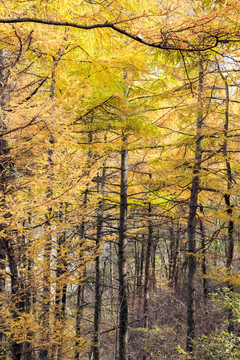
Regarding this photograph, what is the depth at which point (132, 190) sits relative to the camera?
12.2 meters

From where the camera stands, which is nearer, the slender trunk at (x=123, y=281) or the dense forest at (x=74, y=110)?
the dense forest at (x=74, y=110)

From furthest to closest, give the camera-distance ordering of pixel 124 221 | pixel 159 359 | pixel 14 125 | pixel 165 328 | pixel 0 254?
pixel 165 328 < pixel 159 359 < pixel 124 221 < pixel 0 254 < pixel 14 125

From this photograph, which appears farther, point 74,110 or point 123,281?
point 123,281

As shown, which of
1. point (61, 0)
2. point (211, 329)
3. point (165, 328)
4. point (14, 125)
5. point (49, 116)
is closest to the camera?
point (61, 0)

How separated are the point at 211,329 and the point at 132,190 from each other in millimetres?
7076

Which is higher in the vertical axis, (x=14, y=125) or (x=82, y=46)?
(x=82, y=46)

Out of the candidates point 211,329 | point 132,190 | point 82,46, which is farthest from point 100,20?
point 211,329

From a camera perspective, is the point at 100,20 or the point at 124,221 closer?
the point at 100,20

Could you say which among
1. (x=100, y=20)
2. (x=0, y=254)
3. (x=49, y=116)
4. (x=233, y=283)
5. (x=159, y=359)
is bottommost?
(x=159, y=359)

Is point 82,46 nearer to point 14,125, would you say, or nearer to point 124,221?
point 14,125

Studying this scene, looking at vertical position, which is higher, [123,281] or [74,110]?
[74,110]

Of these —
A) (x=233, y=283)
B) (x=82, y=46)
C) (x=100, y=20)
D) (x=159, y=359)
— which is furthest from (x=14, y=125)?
(x=159, y=359)

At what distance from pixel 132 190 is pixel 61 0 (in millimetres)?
9031

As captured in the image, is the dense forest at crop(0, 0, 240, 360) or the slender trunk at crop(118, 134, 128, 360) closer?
the dense forest at crop(0, 0, 240, 360)
